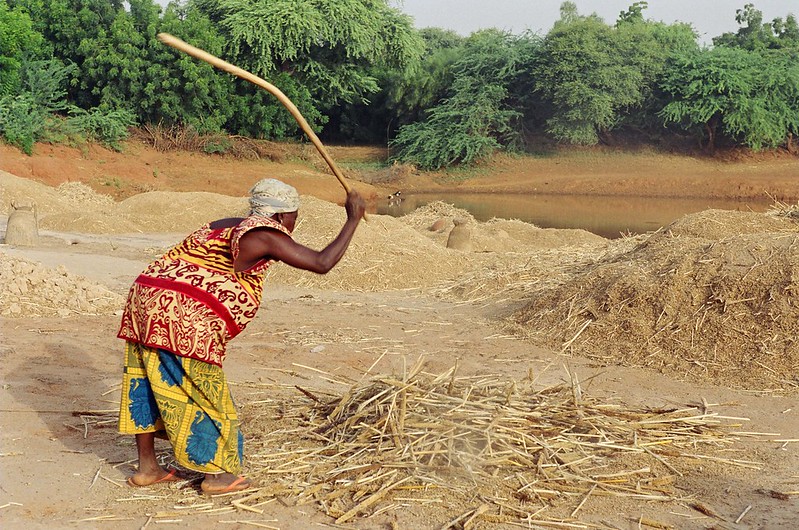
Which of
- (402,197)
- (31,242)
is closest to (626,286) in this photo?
(31,242)

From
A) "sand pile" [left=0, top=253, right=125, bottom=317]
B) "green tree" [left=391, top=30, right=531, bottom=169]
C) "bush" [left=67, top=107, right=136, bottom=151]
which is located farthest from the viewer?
"green tree" [left=391, top=30, right=531, bottom=169]

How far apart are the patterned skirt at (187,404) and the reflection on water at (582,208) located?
15813 mm

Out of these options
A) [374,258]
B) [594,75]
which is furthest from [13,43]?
[594,75]

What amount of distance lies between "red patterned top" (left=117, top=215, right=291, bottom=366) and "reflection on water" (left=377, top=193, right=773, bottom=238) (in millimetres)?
15812

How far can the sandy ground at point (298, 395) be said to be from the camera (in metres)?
3.53

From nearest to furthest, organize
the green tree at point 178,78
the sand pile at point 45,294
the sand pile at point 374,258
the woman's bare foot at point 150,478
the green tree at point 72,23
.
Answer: the woman's bare foot at point 150,478 → the sand pile at point 45,294 → the sand pile at point 374,258 → the green tree at point 72,23 → the green tree at point 178,78

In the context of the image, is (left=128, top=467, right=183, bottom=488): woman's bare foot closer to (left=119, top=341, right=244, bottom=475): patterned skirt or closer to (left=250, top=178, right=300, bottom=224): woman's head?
(left=119, top=341, right=244, bottom=475): patterned skirt

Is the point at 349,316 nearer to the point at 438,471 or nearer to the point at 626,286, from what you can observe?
the point at 626,286

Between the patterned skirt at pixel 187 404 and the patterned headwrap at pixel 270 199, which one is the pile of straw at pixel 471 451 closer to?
the patterned skirt at pixel 187 404

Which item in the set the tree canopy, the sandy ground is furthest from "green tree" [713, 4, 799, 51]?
the sandy ground

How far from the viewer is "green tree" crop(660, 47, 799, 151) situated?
97.0 ft

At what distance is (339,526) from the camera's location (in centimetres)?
339

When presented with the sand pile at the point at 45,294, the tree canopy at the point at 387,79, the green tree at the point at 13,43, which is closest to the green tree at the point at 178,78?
the tree canopy at the point at 387,79

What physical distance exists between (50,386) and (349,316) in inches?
130
